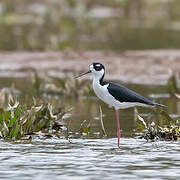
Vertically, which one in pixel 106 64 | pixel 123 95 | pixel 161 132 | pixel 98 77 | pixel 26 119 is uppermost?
pixel 106 64

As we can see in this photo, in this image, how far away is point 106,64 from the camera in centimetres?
1703

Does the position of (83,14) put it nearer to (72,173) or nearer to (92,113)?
(92,113)

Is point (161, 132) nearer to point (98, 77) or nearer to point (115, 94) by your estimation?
point (115, 94)

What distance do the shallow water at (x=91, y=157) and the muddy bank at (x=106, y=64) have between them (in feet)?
18.5

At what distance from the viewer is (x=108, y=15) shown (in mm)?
29859

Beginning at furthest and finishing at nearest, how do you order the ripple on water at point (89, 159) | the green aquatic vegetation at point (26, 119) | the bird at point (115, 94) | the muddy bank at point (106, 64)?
the muddy bank at point (106, 64) → the green aquatic vegetation at point (26, 119) → the bird at point (115, 94) → the ripple on water at point (89, 159)

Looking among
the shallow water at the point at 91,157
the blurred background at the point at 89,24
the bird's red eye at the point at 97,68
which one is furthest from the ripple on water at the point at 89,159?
the blurred background at the point at 89,24

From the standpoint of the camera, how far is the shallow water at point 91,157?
7270mm

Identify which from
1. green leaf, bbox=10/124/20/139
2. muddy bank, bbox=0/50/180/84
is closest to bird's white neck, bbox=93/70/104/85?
green leaf, bbox=10/124/20/139

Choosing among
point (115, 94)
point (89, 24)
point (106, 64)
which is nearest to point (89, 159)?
point (115, 94)

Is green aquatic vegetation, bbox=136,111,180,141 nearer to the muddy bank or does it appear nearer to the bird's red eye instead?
the bird's red eye

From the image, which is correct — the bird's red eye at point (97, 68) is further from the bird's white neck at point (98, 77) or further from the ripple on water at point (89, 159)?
the ripple on water at point (89, 159)

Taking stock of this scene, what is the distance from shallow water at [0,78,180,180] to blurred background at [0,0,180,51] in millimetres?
10002

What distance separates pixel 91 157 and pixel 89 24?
→ 1796 cm
